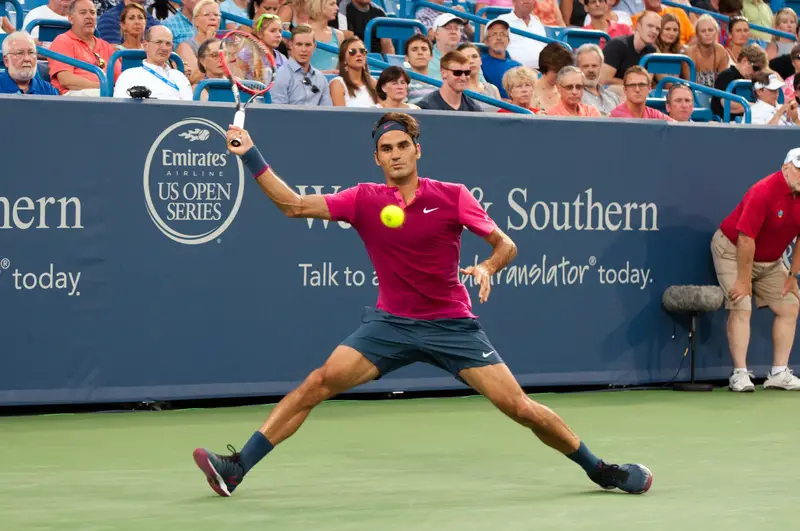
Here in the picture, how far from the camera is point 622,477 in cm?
682

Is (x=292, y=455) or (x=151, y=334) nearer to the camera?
(x=292, y=455)

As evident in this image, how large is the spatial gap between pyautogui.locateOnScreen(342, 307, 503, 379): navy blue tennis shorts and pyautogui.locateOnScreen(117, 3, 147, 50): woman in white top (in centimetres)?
564

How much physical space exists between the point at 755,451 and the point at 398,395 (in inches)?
132

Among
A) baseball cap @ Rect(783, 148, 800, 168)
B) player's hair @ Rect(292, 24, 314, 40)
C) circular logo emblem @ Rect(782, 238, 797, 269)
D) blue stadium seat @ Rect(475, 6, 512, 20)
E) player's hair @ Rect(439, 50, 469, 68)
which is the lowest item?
circular logo emblem @ Rect(782, 238, 797, 269)

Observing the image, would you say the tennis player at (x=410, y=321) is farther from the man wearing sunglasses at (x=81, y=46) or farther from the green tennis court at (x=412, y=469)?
the man wearing sunglasses at (x=81, y=46)

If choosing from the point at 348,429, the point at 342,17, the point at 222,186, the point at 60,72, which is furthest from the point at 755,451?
the point at 342,17

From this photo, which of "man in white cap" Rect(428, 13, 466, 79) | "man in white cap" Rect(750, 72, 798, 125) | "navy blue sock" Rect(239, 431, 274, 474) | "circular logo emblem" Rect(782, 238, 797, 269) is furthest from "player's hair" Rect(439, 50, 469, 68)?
"navy blue sock" Rect(239, 431, 274, 474)

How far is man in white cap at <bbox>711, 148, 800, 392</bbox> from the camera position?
1112 centimetres

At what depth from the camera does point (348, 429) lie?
30.4ft

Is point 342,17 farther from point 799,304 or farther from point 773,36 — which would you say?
point 773,36

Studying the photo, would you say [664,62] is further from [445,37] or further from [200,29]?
[200,29]

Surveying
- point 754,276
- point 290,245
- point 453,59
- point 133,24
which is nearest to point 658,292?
point 754,276

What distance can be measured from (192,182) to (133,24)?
7.83 feet

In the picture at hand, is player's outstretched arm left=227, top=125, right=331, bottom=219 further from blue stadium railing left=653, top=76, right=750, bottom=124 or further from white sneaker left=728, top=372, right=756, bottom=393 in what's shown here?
blue stadium railing left=653, top=76, right=750, bottom=124
